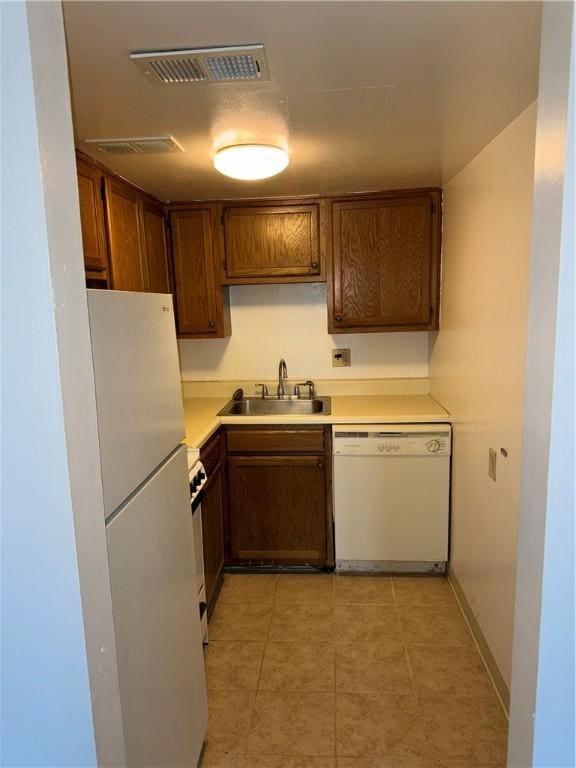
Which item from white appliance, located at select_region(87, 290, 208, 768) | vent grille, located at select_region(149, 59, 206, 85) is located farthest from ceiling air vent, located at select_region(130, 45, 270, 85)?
white appliance, located at select_region(87, 290, 208, 768)

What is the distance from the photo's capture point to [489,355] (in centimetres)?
205

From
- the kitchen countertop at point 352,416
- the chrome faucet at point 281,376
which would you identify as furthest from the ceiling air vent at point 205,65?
the chrome faucet at point 281,376

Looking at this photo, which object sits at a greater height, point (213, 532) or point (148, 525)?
point (148, 525)

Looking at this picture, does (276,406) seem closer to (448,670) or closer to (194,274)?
(194,274)

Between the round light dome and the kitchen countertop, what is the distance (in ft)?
3.98

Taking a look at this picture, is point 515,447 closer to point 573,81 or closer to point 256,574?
point 573,81

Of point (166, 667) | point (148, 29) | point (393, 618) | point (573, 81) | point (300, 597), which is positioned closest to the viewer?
point (573, 81)

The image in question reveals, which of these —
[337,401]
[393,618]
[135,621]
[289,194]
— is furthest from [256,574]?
[289,194]

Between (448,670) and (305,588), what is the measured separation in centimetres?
90

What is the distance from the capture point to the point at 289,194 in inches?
115

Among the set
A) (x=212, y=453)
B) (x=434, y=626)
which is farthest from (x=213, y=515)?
(x=434, y=626)

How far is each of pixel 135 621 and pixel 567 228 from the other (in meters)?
1.20

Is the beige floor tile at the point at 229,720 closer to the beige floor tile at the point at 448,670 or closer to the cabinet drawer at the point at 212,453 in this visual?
the beige floor tile at the point at 448,670

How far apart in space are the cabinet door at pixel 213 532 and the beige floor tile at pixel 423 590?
987 mm
